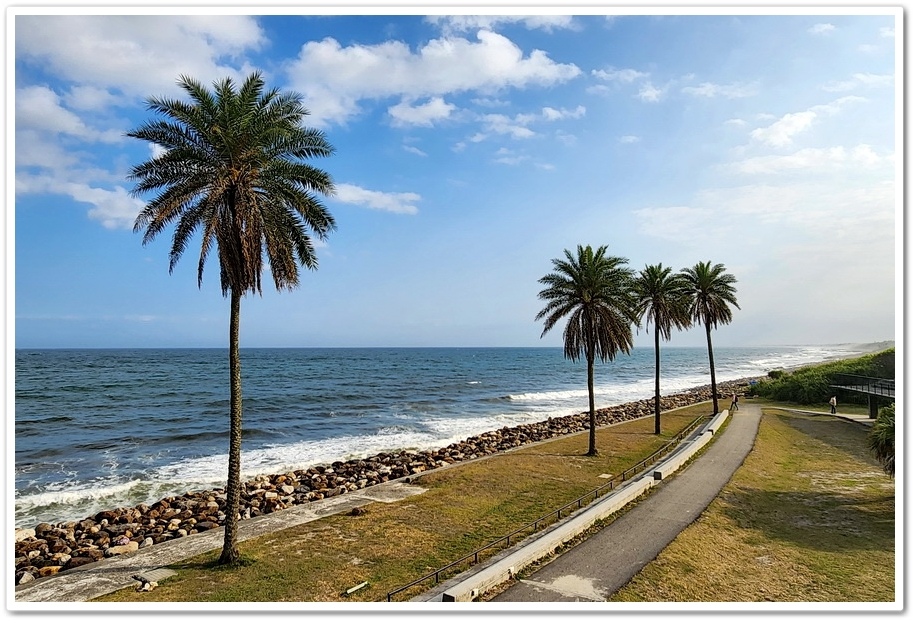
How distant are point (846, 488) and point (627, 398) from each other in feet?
152

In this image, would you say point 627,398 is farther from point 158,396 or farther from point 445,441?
point 158,396

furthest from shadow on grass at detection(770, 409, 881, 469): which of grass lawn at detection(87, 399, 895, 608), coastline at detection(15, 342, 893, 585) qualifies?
coastline at detection(15, 342, 893, 585)

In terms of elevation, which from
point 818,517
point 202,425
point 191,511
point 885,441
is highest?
point 885,441

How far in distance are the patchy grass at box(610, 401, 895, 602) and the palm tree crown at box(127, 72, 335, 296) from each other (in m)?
11.1


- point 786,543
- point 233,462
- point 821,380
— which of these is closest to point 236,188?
point 233,462

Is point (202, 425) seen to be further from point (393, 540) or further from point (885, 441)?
point (885, 441)

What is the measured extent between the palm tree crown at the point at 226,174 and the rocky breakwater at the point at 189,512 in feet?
30.3

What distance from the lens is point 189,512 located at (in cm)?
1858

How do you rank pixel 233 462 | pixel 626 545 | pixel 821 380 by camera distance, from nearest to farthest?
pixel 233 462 < pixel 626 545 < pixel 821 380

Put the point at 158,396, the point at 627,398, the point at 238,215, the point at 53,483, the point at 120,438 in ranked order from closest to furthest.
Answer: the point at 238,215, the point at 53,483, the point at 120,438, the point at 158,396, the point at 627,398

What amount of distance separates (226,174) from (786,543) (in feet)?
55.2
